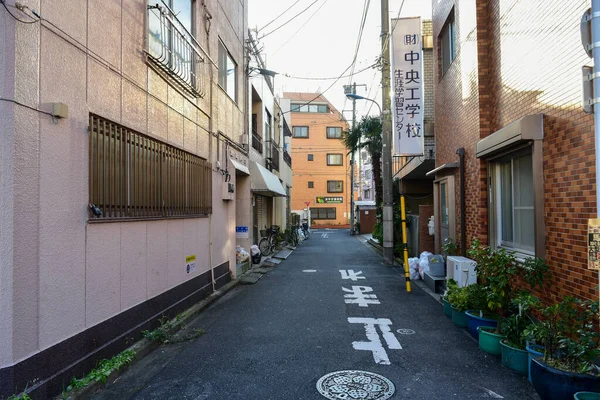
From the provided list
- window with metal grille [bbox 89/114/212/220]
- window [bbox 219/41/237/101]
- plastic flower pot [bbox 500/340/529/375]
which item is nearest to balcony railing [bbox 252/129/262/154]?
window [bbox 219/41/237/101]

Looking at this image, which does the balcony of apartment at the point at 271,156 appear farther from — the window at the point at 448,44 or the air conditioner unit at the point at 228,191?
the window at the point at 448,44

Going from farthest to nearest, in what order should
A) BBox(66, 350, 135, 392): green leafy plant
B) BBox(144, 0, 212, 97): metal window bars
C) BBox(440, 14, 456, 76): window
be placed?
BBox(440, 14, 456, 76): window
BBox(144, 0, 212, 97): metal window bars
BBox(66, 350, 135, 392): green leafy plant

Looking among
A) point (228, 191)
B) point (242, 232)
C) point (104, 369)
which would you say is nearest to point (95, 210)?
point (104, 369)

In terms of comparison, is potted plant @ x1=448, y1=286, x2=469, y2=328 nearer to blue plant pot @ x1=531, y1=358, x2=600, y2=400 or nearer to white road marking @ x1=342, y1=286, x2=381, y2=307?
white road marking @ x1=342, y1=286, x2=381, y2=307

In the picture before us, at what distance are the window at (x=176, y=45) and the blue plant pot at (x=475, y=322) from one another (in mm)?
6239

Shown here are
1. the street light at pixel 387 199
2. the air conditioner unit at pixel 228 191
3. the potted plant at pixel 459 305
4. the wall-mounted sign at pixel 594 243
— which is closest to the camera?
the wall-mounted sign at pixel 594 243

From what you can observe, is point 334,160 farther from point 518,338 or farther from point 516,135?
point 518,338

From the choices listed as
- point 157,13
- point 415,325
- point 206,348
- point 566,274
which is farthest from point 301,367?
point 157,13

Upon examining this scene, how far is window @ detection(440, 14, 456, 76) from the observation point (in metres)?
9.56

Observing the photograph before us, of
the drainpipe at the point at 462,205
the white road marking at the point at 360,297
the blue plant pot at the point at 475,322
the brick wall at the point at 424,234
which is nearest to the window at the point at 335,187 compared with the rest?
the brick wall at the point at 424,234

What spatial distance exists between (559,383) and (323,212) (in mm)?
45621

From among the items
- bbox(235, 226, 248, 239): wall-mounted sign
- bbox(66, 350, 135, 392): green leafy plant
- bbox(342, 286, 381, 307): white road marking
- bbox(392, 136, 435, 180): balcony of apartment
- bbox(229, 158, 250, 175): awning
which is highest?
bbox(392, 136, 435, 180): balcony of apartment

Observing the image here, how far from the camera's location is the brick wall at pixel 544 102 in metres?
4.29

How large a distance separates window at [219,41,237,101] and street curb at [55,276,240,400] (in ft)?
18.1
